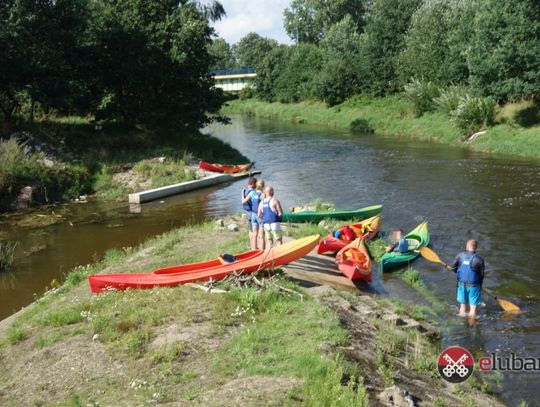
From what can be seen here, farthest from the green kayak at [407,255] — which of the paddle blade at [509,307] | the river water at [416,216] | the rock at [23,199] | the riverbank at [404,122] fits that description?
the riverbank at [404,122]

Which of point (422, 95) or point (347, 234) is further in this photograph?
point (422, 95)

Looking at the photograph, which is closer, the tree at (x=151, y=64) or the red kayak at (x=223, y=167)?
the red kayak at (x=223, y=167)

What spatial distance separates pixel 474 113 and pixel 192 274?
96.0 ft

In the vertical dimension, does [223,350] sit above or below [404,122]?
below

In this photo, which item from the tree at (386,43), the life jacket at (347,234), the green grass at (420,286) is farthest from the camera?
the tree at (386,43)

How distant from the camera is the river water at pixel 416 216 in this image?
1077 centimetres

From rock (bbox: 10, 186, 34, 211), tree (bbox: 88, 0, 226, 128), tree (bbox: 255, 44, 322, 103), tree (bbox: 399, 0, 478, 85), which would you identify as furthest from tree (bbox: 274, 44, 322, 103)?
rock (bbox: 10, 186, 34, 211)

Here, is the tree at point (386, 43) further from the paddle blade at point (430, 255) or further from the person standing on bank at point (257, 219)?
the person standing on bank at point (257, 219)

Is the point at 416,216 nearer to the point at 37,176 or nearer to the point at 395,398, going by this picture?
the point at 395,398

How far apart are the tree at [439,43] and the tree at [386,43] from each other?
11.1 feet

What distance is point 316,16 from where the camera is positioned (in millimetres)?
87625

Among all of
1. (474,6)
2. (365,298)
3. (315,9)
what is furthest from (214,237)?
(315,9)

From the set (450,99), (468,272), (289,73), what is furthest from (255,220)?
(289,73)

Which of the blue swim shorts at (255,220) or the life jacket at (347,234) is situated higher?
the blue swim shorts at (255,220)
